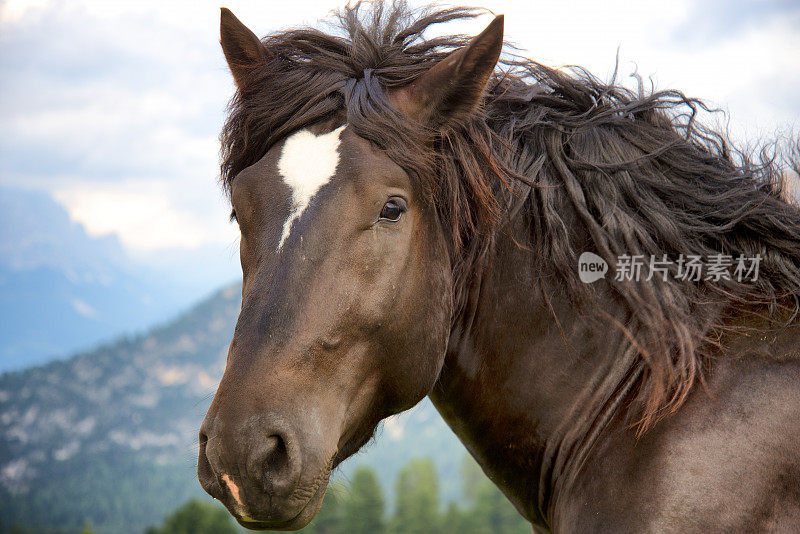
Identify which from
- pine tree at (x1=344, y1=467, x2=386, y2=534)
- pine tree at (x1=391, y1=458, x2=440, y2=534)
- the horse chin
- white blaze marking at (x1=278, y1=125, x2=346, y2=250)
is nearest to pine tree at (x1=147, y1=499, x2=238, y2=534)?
pine tree at (x1=344, y1=467, x2=386, y2=534)

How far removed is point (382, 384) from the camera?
2904 millimetres

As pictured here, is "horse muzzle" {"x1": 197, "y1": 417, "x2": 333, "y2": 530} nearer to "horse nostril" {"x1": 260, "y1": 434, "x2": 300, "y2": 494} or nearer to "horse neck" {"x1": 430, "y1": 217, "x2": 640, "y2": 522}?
"horse nostril" {"x1": 260, "y1": 434, "x2": 300, "y2": 494}

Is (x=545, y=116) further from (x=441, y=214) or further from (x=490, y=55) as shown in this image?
(x=441, y=214)

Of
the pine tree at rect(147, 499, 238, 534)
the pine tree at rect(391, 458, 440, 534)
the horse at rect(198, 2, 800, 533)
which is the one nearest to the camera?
the horse at rect(198, 2, 800, 533)

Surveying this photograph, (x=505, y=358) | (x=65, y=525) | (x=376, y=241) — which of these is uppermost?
(x=376, y=241)

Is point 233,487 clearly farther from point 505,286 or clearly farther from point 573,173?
point 573,173

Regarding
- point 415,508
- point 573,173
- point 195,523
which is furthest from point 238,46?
point 415,508

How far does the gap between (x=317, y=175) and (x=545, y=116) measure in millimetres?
1428

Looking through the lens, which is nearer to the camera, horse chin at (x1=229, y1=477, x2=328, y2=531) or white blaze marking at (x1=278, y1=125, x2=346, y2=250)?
horse chin at (x1=229, y1=477, x2=328, y2=531)

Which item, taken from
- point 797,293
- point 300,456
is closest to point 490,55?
point 797,293

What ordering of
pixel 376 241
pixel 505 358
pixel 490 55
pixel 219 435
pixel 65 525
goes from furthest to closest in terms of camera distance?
pixel 65 525 → pixel 505 358 → pixel 490 55 → pixel 376 241 → pixel 219 435

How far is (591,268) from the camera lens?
9.99ft

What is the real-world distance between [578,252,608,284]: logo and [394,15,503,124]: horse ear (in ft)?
3.16

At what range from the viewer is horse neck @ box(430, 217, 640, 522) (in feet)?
9.90
